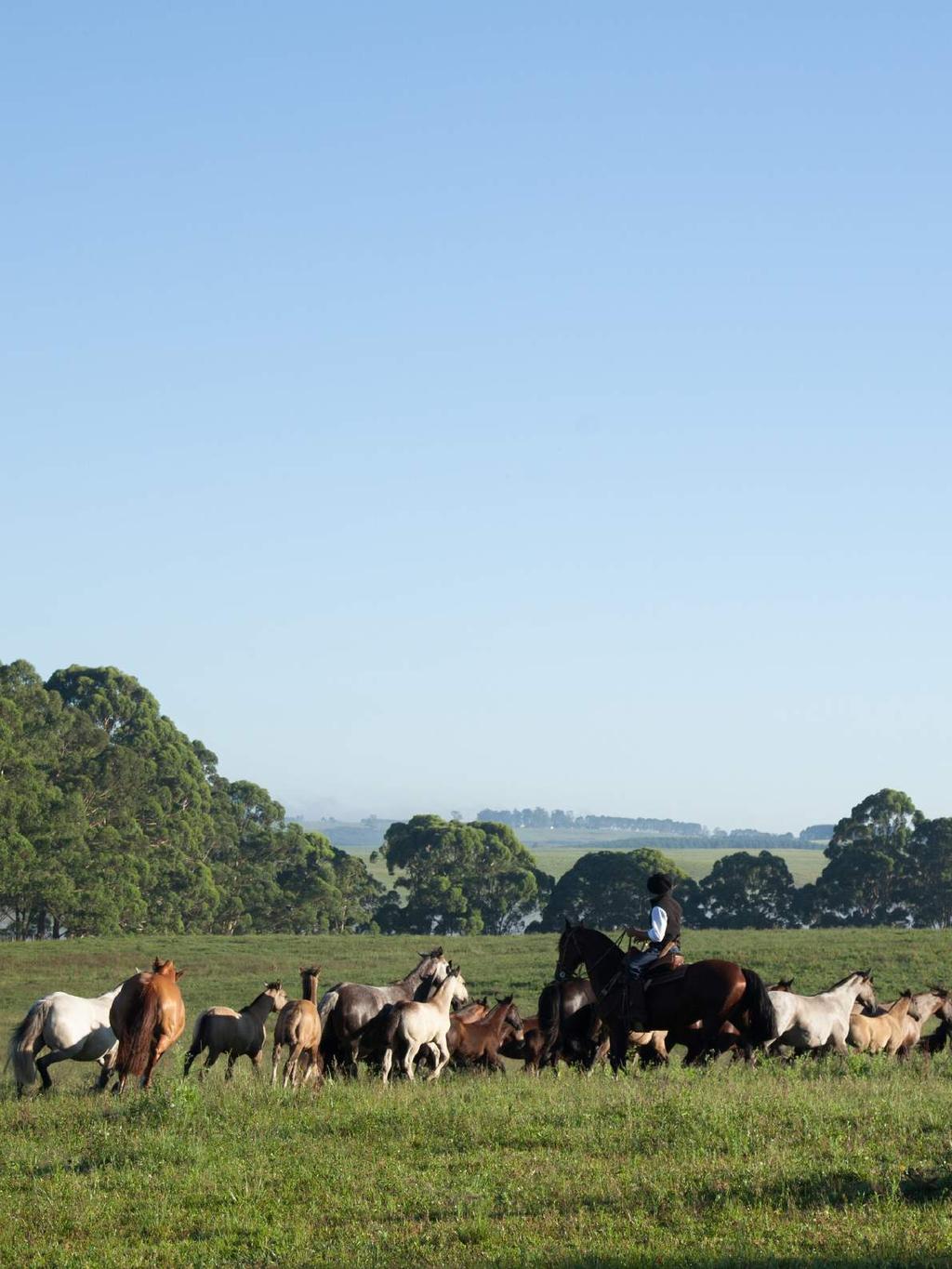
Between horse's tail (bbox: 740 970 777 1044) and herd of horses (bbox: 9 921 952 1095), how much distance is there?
16 millimetres

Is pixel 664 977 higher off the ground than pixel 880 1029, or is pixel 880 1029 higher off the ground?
pixel 664 977

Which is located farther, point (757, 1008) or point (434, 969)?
point (434, 969)

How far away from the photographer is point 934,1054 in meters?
20.5

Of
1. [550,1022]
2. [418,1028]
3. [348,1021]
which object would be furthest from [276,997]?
[550,1022]

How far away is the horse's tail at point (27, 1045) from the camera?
16922mm

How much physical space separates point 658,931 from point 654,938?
0.35 feet

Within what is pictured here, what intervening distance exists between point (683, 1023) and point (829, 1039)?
243 cm

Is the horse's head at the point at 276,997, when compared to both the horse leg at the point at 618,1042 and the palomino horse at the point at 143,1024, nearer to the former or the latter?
the palomino horse at the point at 143,1024

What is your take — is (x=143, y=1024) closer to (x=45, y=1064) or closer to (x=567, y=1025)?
(x=45, y=1064)

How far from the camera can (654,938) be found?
18.1 meters

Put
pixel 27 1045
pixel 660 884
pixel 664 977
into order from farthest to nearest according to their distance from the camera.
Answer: pixel 660 884
pixel 664 977
pixel 27 1045

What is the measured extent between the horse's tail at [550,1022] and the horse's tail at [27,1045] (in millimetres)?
6433

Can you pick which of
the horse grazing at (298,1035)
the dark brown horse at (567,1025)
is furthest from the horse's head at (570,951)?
the horse grazing at (298,1035)

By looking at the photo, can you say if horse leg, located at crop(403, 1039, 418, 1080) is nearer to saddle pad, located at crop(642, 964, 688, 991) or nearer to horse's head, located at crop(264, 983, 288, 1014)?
horse's head, located at crop(264, 983, 288, 1014)
